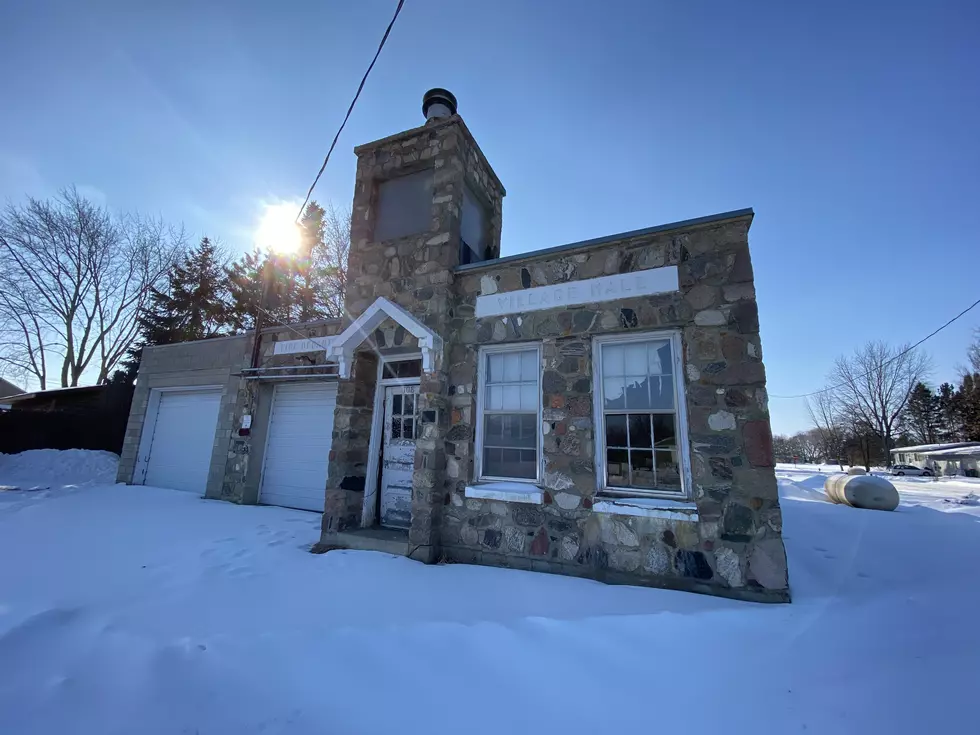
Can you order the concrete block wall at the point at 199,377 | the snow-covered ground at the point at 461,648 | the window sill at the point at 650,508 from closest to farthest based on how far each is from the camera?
the snow-covered ground at the point at 461,648, the window sill at the point at 650,508, the concrete block wall at the point at 199,377

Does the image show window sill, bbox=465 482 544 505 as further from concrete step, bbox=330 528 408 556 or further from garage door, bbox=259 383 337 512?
garage door, bbox=259 383 337 512

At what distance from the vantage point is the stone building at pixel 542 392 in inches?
163

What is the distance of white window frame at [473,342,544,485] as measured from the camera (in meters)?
4.97

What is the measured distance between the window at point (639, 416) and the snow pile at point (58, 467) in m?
13.4

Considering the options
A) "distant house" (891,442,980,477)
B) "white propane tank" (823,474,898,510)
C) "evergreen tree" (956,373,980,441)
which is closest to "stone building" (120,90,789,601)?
"white propane tank" (823,474,898,510)

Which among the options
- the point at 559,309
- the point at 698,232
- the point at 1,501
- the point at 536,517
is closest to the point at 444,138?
the point at 559,309

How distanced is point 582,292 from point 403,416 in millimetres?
3118

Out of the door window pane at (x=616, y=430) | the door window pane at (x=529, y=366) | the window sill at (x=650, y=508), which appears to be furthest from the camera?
the door window pane at (x=529, y=366)

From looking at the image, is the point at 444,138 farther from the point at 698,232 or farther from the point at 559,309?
the point at 698,232

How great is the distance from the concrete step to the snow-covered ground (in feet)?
1.22

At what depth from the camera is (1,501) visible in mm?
8117

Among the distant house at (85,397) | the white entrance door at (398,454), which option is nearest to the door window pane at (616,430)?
the white entrance door at (398,454)

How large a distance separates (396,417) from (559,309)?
291 centimetres

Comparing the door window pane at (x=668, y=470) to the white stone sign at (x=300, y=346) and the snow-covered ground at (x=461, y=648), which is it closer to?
the snow-covered ground at (x=461, y=648)
